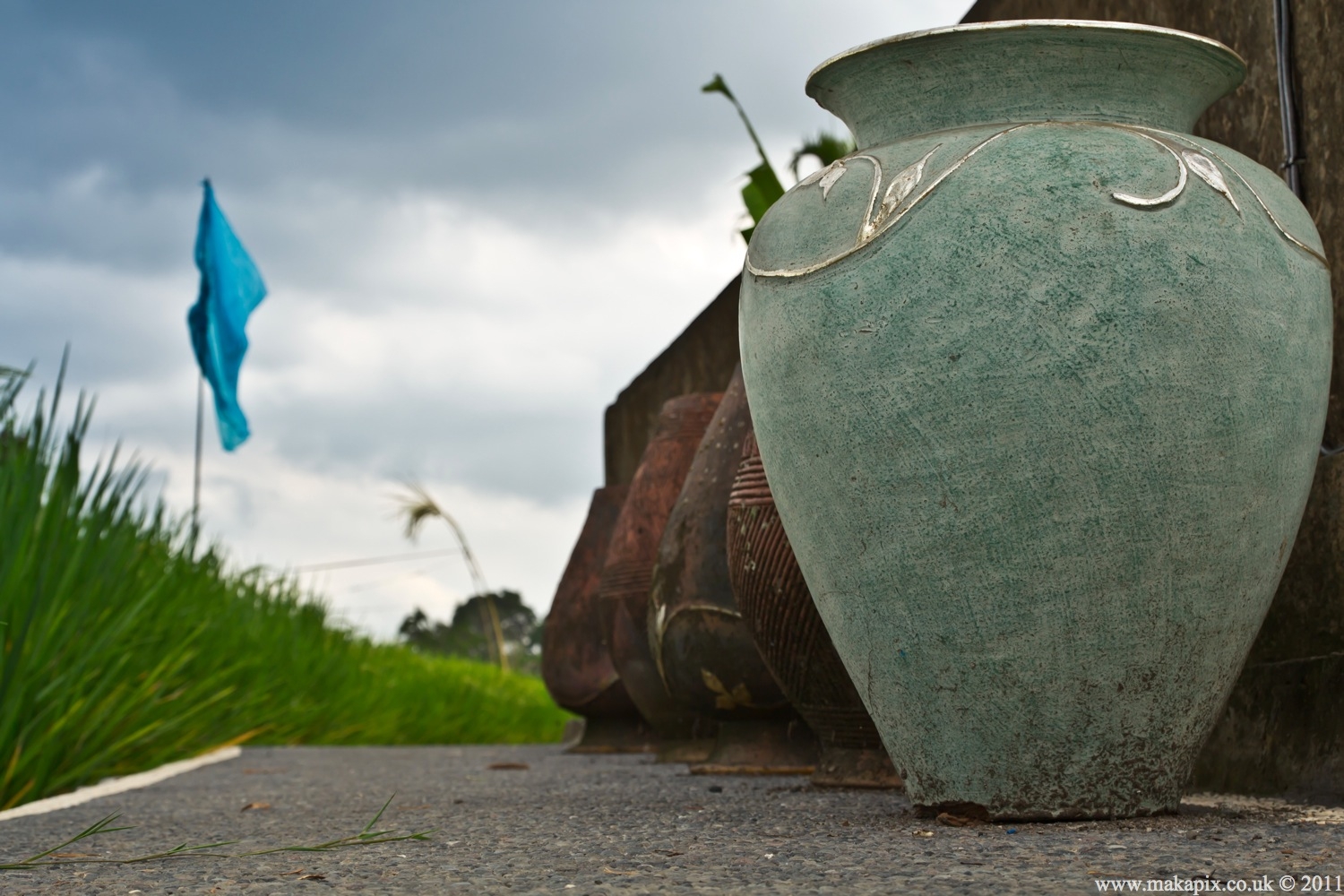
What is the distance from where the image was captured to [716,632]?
3002 mm

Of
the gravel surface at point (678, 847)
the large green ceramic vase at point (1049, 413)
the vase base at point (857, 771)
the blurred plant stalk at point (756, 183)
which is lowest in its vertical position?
the gravel surface at point (678, 847)

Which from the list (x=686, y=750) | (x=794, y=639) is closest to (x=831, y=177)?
(x=794, y=639)

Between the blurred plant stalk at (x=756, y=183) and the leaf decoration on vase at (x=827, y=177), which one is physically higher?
the blurred plant stalk at (x=756, y=183)

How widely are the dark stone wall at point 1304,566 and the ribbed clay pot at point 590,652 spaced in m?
2.55

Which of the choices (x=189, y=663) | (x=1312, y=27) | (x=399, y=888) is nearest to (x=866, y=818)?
(x=399, y=888)

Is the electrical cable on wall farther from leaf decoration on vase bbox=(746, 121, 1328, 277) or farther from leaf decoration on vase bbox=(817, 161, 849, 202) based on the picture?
leaf decoration on vase bbox=(817, 161, 849, 202)

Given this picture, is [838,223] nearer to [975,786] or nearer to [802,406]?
[802,406]

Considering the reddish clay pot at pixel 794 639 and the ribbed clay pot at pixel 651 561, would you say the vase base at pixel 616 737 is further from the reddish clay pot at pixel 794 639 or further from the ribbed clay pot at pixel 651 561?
the reddish clay pot at pixel 794 639

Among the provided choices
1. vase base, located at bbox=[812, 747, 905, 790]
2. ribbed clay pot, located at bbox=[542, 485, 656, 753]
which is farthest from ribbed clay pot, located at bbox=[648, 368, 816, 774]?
ribbed clay pot, located at bbox=[542, 485, 656, 753]

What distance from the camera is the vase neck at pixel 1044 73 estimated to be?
186cm

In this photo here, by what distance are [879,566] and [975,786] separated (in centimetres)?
33

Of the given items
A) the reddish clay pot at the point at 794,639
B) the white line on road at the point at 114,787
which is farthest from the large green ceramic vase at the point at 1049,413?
the white line on road at the point at 114,787

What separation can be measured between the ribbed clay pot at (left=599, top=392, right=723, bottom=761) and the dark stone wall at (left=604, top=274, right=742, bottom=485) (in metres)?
0.76

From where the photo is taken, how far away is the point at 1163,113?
6.25 feet
